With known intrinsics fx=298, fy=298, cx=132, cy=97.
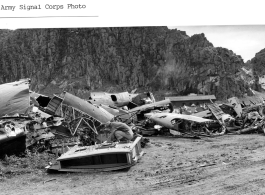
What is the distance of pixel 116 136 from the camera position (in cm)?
912

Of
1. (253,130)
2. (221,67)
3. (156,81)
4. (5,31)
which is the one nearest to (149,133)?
(253,130)

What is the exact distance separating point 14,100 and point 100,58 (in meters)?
90.7

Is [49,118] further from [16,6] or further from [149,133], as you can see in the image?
[149,133]

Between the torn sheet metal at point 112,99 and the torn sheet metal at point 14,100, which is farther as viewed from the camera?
the torn sheet metal at point 112,99

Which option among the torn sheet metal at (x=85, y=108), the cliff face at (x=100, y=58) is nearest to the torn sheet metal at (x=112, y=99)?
the torn sheet metal at (x=85, y=108)

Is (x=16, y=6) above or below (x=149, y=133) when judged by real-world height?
above

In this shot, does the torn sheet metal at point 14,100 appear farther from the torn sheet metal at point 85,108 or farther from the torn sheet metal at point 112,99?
the torn sheet metal at point 112,99

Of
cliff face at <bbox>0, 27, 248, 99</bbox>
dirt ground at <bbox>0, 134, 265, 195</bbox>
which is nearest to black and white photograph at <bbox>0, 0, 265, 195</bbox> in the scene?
dirt ground at <bbox>0, 134, 265, 195</bbox>

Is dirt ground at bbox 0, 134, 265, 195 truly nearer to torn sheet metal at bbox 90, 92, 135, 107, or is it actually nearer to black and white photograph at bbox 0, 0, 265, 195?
black and white photograph at bbox 0, 0, 265, 195

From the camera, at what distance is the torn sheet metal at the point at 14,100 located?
1121 cm

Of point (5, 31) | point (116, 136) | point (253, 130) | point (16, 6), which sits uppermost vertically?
point (5, 31)

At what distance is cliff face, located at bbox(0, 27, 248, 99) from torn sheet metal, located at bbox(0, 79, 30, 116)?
82049mm

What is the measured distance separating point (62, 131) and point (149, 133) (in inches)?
201

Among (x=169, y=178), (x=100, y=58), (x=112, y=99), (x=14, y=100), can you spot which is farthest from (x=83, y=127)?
(x=100, y=58)
